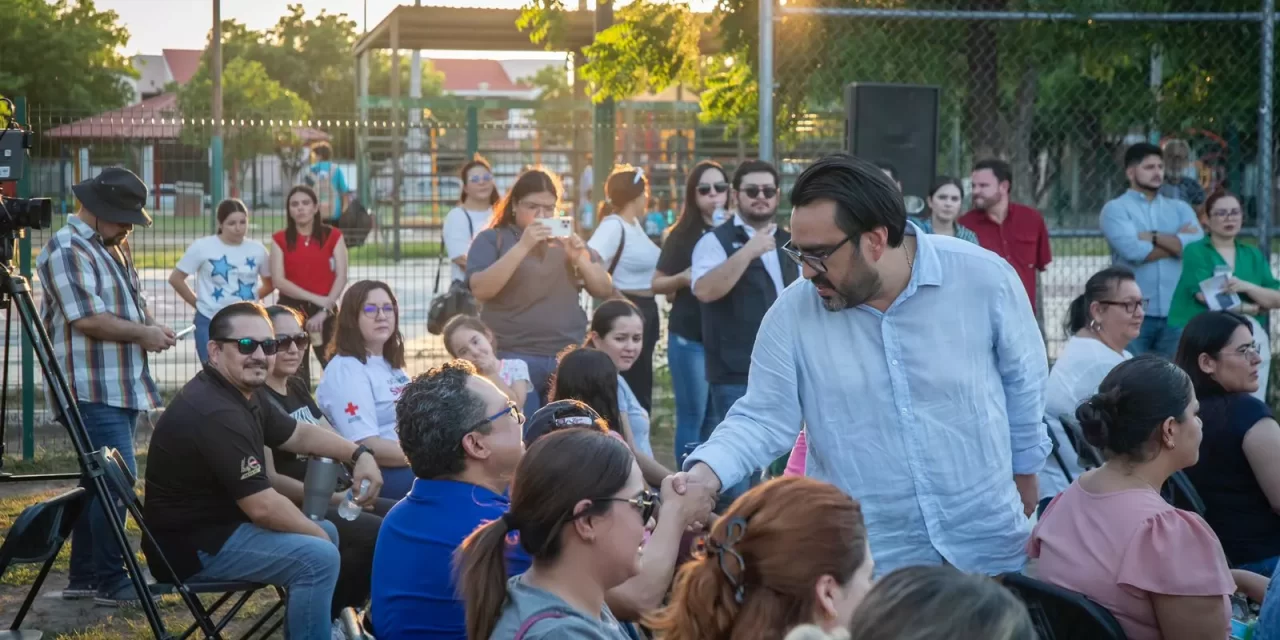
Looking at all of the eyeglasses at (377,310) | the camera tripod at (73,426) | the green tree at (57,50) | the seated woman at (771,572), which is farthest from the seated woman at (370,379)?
the green tree at (57,50)

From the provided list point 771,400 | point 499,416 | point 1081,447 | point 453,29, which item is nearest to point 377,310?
point 499,416

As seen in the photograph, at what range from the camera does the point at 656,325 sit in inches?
301

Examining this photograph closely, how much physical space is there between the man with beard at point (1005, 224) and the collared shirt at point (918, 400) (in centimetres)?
471

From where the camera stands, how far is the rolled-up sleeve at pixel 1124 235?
8258 mm

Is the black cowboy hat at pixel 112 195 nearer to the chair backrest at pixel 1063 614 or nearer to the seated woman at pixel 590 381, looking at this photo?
the seated woman at pixel 590 381

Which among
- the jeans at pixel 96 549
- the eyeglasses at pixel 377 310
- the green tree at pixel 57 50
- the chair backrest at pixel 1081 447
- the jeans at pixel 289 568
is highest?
the green tree at pixel 57 50

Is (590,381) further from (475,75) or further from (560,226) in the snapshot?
(475,75)

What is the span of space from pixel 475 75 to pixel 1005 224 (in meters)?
98.6

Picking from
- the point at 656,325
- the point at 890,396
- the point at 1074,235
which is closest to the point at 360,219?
the point at 656,325

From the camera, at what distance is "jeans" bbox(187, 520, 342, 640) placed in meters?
4.46

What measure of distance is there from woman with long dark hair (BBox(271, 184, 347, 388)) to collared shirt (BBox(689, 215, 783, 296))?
2.69 m

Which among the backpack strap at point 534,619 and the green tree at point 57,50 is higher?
the green tree at point 57,50

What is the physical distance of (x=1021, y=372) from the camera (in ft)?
11.3

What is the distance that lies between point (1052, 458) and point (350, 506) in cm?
268
